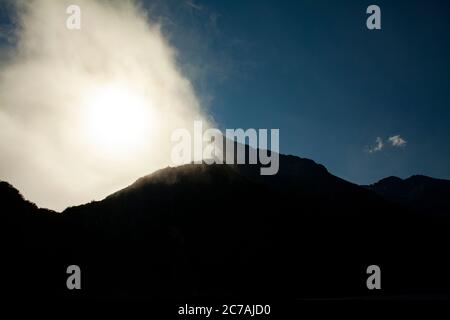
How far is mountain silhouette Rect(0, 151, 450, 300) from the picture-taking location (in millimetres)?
45938

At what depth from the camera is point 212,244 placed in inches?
2174

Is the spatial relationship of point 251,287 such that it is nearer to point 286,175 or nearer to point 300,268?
point 300,268

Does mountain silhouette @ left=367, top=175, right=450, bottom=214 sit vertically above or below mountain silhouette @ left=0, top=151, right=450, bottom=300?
above

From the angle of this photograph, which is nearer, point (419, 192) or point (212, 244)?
point (212, 244)

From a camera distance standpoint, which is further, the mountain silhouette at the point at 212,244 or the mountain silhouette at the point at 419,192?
the mountain silhouette at the point at 419,192

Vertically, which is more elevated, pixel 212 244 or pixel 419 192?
pixel 419 192

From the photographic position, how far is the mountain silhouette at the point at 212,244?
4594 cm

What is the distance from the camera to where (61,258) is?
46.3 meters

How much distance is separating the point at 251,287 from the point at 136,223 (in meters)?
24.1

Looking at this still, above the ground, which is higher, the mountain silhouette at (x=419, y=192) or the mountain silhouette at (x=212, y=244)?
the mountain silhouette at (x=419, y=192)

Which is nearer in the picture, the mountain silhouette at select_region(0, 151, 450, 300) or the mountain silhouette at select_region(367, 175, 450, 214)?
the mountain silhouette at select_region(0, 151, 450, 300)
